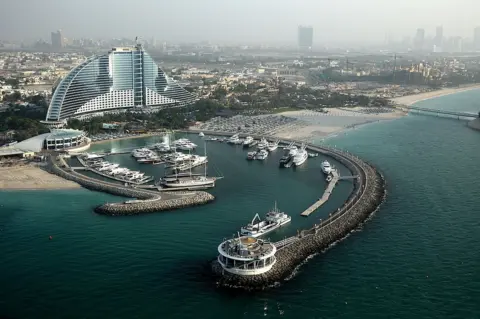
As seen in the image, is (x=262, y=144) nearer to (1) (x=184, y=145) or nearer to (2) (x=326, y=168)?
(1) (x=184, y=145)

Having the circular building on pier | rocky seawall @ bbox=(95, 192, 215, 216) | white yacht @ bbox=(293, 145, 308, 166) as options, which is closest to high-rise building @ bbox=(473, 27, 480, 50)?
white yacht @ bbox=(293, 145, 308, 166)

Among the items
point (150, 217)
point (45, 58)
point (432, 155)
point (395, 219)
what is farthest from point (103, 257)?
point (45, 58)

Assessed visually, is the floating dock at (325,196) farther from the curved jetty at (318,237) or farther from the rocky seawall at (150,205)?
the rocky seawall at (150,205)

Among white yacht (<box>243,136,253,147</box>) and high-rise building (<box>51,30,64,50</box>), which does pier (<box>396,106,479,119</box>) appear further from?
high-rise building (<box>51,30,64,50</box>)

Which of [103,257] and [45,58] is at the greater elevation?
[45,58]

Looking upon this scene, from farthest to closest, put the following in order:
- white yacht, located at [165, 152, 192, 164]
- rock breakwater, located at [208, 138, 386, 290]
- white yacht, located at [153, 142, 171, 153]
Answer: white yacht, located at [153, 142, 171, 153], white yacht, located at [165, 152, 192, 164], rock breakwater, located at [208, 138, 386, 290]

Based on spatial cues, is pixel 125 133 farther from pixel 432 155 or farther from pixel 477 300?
pixel 477 300
